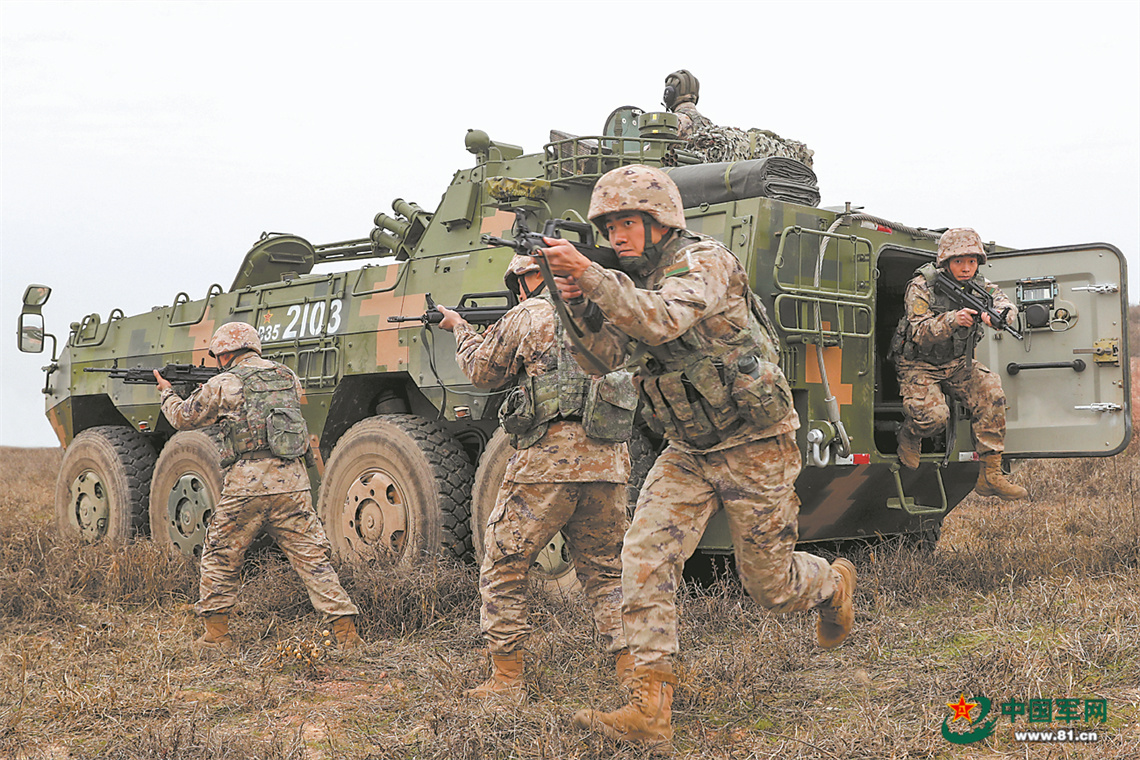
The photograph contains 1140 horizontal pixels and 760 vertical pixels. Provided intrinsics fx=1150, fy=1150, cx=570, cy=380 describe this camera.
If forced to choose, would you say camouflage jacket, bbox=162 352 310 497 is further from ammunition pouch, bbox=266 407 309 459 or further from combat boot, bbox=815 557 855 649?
combat boot, bbox=815 557 855 649

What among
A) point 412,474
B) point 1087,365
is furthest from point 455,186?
point 1087,365

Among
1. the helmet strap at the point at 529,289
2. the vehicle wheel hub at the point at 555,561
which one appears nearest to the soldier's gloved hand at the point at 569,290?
the helmet strap at the point at 529,289

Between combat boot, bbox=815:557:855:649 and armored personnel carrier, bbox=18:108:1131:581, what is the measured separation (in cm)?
126

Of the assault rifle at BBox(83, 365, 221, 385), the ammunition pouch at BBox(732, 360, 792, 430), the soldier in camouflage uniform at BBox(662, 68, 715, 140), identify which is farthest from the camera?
the soldier in camouflage uniform at BBox(662, 68, 715, 140)

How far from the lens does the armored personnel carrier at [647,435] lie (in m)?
5.63

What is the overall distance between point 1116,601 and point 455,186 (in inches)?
179

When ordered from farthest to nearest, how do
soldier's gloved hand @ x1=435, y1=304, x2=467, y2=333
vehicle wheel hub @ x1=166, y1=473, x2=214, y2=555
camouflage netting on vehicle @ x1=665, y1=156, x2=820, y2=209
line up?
vehicle wheel hub @ x1=166, y1=473, x2=214, y2=555, camouflage netting on vehicle @ x1=665, y1=156, x2=820, y2=209, soldier's gloved hand @ x1=435, y1=304, x2=467, y2=333

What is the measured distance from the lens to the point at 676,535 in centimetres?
376

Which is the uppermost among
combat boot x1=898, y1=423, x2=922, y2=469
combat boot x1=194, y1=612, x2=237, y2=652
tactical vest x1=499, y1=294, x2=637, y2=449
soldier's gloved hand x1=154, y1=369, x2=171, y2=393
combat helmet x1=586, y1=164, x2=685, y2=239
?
combat helmet x1=586, y1=164, x2=685, y2=239

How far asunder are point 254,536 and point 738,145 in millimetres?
4034

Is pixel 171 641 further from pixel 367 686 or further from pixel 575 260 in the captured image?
pixel 575 260

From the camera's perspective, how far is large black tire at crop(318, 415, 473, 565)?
658cm

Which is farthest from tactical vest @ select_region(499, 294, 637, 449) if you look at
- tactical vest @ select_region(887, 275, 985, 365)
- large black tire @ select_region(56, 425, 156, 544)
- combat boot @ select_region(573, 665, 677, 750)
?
large black tire @ select_region(56, 425, 156, 544)

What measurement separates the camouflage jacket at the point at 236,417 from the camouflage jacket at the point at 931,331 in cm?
329
